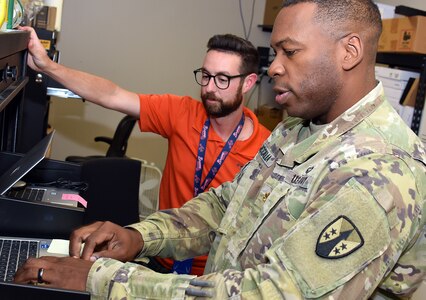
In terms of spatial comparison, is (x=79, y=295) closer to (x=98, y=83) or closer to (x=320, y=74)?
(x=320, y=74)

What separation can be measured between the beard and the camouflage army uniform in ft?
3.19

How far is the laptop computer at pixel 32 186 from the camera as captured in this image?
59.4 inches

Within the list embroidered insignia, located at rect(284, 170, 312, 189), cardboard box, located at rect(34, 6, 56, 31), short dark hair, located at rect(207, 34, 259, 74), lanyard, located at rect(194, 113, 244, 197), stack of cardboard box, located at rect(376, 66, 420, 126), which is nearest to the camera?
embroidered insignia, located at rect(284, 170, 312, 189)

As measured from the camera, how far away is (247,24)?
4.97 meters

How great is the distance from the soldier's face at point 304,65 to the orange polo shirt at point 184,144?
106 cm

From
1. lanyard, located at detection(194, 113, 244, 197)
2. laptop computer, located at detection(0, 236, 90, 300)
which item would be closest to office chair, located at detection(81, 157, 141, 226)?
lanyard, located at detection(194, 113, 244, 197)

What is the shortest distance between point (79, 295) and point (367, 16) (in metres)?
0.80

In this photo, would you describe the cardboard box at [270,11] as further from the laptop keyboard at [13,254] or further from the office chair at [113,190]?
the laptop keyboard at [13,254]

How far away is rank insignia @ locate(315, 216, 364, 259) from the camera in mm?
888

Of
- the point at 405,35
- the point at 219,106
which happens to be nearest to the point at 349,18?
the point at 219,106

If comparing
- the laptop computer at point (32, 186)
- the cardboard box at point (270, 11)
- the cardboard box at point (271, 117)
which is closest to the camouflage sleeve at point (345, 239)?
the laptop computer at point (32, 186)

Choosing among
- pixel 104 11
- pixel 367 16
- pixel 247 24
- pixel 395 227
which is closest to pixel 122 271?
pixel 395 227

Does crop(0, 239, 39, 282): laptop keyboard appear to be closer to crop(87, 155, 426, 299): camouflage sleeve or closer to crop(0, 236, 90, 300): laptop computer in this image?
crop(0, 236, 90, 300): laptop computer

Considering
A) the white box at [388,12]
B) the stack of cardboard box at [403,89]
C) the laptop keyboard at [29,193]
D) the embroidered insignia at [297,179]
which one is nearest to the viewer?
the embroidered insignia at [297,179]
